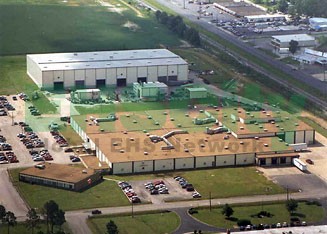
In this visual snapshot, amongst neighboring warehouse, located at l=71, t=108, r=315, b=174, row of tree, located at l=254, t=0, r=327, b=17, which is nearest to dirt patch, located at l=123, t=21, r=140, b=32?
row of tree, located at l=254, t=0, r=327, b=17

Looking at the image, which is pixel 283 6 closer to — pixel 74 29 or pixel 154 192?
pixel 74 29

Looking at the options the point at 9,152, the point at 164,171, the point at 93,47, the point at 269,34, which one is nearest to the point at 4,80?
the point at 93,47

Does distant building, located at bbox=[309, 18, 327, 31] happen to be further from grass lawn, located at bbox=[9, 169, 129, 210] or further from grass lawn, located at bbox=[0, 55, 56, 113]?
grass lawn, located at bbox=[9, 169, 129, 210]

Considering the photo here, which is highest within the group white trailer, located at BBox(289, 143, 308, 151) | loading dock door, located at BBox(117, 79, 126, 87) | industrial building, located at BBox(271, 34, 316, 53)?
white trailer, located at BBox(289, 143, 308, 151)

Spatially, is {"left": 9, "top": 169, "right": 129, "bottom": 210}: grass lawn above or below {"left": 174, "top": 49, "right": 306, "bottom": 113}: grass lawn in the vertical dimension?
above

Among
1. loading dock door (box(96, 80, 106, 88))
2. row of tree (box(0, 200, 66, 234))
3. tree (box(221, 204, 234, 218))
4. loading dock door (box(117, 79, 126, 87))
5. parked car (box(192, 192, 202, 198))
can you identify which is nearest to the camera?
row of tree (box(0, 200, 66, 234))

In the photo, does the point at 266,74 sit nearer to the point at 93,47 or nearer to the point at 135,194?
the point at 93,47

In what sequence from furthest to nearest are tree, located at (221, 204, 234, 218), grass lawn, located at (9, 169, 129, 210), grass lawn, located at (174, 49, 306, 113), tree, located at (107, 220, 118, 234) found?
grass lawn, located at (174, 49, 306, 113), grass lawn, located at (9, 169, 129, 210), tree, located at (221, 204, 234, 218), tree, located at (107, 220, 118, 234)
